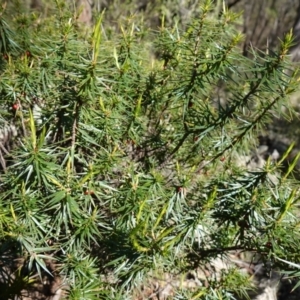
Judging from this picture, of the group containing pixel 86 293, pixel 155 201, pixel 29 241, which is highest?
pixel 155 201

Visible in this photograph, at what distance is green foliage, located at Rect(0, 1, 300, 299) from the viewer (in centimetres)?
212

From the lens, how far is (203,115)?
7.99ft

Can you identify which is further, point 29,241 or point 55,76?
point 55,76

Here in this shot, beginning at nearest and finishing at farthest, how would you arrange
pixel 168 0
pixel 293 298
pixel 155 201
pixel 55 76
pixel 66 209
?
pixel 66 209
pixel 155 201
pixel 55 76
pixel 293 298
pixel 168 0

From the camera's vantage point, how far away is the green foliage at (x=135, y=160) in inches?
83.7

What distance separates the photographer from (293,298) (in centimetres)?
381

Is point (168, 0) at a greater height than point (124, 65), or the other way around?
point (124, 65)

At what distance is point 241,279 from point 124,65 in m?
1.43

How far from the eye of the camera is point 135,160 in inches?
110

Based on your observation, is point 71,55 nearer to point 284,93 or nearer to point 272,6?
Result: point 284,93

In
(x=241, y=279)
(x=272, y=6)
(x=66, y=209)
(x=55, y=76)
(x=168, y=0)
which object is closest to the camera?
(x=66, y=209)

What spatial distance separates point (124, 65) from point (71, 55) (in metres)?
0.28

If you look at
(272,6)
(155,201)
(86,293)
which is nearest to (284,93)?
(155,201)

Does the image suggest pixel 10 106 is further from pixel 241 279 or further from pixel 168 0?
pixel 168 0
